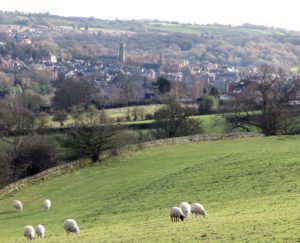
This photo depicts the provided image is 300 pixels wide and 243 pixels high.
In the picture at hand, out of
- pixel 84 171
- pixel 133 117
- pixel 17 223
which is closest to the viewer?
pixel 17 223

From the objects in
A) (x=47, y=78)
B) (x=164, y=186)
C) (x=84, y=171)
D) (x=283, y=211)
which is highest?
(x=283, y=211)

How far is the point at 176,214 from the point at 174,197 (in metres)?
6.68

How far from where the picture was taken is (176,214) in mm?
23516

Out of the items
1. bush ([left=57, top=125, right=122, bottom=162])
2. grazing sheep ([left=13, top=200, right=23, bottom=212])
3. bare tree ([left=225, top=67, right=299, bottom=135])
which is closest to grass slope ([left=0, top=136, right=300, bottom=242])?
grazing sheep ([left=13, top=200, right=23, bottom=212])

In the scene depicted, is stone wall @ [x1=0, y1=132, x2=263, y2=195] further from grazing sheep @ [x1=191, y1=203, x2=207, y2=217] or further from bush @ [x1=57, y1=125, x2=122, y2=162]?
grazing sheep @ [x1=191, y1=203, x2=207, y2=217]

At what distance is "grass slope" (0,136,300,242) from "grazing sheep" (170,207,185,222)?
263 mm

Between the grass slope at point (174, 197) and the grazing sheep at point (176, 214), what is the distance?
0.86ft

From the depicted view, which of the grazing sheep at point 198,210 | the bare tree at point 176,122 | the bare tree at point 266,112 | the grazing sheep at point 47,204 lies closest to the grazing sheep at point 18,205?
the grazing sheep at point 47,204

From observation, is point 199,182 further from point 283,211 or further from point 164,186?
point 283,211

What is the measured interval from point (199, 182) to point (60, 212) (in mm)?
7135

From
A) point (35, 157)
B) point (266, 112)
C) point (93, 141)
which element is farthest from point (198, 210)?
point (266, 112)

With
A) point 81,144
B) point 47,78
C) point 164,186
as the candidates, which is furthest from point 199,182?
point 47,78

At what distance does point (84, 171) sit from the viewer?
4425cm

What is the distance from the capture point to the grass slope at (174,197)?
20156 mm
